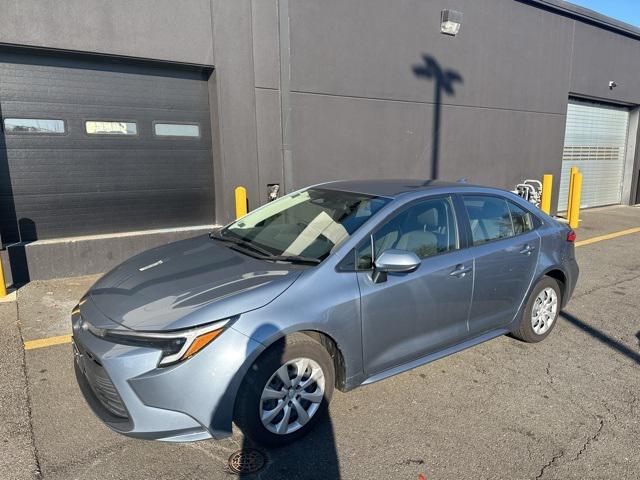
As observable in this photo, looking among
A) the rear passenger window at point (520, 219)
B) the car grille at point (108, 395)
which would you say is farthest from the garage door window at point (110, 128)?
the rear passenger window at point (520, 219)

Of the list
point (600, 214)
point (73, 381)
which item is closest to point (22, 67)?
point (73, 381)

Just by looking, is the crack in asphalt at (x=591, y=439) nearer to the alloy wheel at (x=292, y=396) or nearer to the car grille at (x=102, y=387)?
the alloy wheel at (x=292, y=396)

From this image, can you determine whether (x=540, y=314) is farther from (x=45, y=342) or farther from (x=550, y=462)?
(x=45, y=342)

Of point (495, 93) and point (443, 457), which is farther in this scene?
point (495, 93)

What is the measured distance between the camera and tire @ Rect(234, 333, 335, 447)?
8.60ft

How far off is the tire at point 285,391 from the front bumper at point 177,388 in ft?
0.33

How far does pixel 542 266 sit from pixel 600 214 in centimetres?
1083

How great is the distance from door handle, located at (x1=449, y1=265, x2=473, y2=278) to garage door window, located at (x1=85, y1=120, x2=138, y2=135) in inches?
208

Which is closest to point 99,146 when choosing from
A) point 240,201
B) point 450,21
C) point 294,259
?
point 240,201

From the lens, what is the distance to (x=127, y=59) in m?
6.57

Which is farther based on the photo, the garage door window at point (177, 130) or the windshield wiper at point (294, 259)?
the garage door window at point (177, 130)

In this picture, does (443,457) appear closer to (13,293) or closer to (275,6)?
(13,293)

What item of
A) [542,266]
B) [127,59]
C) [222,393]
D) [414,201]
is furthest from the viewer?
[127,59]

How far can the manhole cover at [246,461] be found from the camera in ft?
8.74
